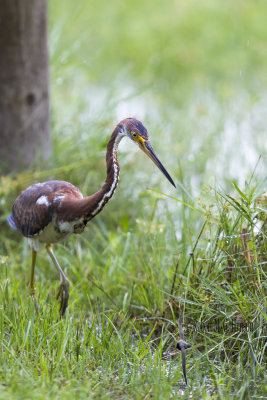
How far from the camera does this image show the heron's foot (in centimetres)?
384

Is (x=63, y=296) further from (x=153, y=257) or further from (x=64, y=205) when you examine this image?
(x=64, y=205)

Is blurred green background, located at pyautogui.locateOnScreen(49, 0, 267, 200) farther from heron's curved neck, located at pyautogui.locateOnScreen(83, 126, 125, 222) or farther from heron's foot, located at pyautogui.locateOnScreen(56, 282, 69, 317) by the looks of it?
heron's curved neck, located at pyautogui.locateOnScreen(83, 126, 125, 222)

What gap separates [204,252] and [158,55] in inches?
212

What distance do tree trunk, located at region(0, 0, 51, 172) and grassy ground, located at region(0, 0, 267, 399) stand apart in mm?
202

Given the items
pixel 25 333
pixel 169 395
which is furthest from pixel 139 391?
pixel 25 333

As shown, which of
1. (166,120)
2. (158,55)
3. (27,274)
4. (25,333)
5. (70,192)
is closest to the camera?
(25,333)

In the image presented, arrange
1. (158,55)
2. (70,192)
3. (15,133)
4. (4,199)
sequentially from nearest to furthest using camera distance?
(70,192) < (4,199) < (15,133) < (158,55)

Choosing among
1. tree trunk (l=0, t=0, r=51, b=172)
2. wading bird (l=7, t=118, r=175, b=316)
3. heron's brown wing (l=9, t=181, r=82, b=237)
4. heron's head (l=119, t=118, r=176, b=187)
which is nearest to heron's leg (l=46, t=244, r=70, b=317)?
wading bird (l=7, t=118, r=175, b=316)

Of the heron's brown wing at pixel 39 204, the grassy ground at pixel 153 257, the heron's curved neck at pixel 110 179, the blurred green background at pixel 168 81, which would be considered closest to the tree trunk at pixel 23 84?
the grassy ground at pixel 153 257

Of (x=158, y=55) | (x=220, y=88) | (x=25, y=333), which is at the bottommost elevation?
(x=25, y=333)

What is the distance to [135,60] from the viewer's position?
9094 mm

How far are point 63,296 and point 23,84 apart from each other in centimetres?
189

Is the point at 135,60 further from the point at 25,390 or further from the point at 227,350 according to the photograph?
the point at 25,390

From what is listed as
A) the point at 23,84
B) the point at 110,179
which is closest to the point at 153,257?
the point at 110,179
